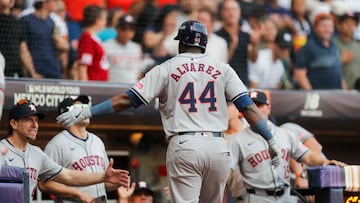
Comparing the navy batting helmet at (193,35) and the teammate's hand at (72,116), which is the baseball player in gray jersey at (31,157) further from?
the navy batting helmet at (193,35)

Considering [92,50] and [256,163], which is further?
[92,50]

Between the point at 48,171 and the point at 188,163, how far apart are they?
166 cm

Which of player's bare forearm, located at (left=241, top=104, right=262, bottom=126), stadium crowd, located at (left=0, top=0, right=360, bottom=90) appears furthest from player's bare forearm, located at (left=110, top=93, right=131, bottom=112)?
stadium crowd, located at (left=0, top=0, right=360, bottom=90)

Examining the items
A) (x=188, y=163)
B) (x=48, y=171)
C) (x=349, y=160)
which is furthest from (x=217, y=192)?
(x=349, y=160)

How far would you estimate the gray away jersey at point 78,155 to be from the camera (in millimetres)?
9445

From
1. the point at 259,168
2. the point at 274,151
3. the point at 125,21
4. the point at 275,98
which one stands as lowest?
the point at 259,168

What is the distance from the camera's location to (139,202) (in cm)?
1081

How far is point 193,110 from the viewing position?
25.8 ft

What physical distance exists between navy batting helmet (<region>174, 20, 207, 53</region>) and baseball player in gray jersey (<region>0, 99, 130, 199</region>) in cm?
154

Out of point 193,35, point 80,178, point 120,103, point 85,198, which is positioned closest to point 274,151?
point 193,35

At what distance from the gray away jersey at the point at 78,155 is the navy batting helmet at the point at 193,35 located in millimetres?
1945

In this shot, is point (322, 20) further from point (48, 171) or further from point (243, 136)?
point (48, 171)

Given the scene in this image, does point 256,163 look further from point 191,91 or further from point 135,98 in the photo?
point 135,98

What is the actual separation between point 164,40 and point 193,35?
5196mm
